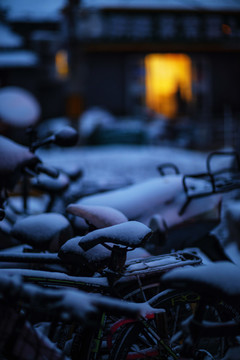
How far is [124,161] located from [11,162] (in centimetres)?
876

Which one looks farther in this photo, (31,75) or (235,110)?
(235,110)

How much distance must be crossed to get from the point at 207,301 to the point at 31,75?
52.8ft

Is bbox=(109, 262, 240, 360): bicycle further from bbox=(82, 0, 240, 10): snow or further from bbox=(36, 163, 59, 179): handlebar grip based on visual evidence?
bbox=(82, 0, 240, 10): snow

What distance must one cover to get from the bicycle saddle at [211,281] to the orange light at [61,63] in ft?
57.0

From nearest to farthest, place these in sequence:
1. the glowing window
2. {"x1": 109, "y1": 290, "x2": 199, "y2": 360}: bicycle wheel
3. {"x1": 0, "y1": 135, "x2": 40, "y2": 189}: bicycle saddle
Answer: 1. {"x1": 109, "y1": 290, "x2": 199, "y2": 360}: bicycle wheel
2. {"x1": 0, "y1": 135, "x2": 40, "y2": 189}: bicycle saddle
3. the glowing window

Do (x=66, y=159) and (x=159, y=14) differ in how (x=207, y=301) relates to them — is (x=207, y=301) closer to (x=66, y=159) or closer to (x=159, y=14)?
(x=66, y=159)

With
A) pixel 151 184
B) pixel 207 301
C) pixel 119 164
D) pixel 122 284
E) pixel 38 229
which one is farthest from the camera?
pixel 119 164

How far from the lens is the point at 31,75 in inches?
644

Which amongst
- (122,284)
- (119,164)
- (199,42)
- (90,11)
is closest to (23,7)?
(90,11)

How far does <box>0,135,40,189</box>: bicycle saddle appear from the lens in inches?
80.4

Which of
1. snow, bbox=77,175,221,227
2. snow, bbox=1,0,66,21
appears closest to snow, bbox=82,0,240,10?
snow, bbox=1,0,66,21

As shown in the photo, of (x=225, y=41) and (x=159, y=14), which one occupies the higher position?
(x=159, y=14)

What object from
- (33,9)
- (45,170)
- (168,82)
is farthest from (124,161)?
(33,9)

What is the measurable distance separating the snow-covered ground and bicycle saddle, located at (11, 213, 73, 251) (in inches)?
205
